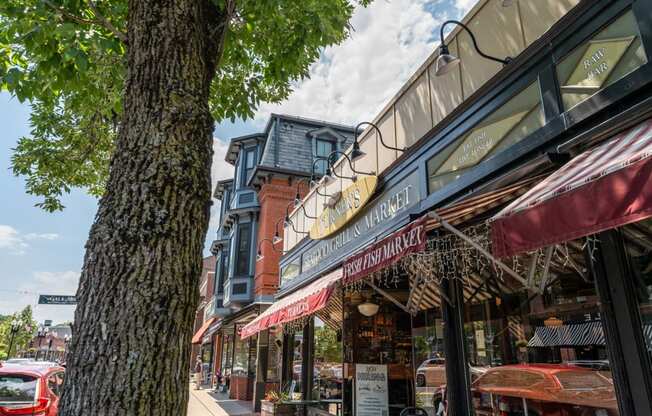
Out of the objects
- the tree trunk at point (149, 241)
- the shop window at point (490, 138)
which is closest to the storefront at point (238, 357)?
the shop window at point (490, 138)

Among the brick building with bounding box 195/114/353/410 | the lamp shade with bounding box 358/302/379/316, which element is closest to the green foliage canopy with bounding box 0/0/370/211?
the lamp shade with bounding box 358/302/379/316

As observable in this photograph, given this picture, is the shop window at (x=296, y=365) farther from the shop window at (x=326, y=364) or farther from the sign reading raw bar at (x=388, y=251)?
the sign reading raw bar at (x=388, y=251)

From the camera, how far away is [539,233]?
2928 millimetres

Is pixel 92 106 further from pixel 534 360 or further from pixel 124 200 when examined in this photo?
pixel 534 360

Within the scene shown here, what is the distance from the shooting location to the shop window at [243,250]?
20.4m

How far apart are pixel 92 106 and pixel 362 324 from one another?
6.72 metres

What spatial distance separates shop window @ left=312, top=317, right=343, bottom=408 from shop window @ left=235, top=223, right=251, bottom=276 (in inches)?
377

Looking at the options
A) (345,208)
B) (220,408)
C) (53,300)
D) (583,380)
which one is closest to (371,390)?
(345,208)

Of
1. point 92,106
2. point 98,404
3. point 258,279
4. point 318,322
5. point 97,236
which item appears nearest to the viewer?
point 98,404

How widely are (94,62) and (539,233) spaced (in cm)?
474

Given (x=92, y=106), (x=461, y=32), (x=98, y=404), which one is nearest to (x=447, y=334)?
(x=461, y=32)

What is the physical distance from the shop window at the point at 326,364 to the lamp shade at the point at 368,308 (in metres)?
1.44

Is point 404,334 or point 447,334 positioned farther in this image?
point 404,334

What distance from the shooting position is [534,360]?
189 inches
